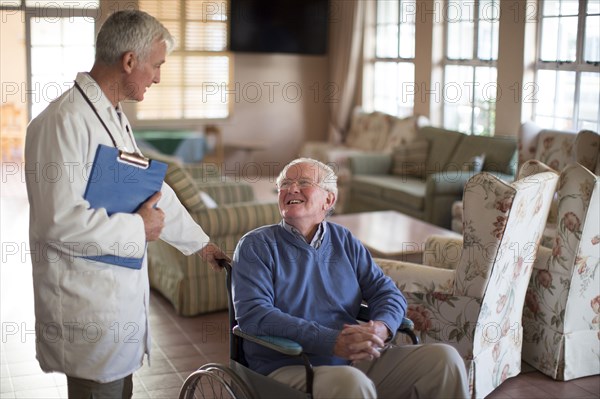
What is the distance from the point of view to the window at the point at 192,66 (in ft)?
31.9

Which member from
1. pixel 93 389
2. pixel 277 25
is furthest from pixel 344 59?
pixel 93 389

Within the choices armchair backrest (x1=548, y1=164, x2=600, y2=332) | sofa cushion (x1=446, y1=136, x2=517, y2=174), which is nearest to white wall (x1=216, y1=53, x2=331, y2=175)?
sofa cushion (x1=446, y1=136, x2=517, y2=174)

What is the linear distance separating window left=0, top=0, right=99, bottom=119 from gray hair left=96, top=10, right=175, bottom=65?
7179 mm

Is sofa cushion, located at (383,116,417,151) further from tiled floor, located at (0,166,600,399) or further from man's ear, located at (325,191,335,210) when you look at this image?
man's ear, located at (325,191,335,210)

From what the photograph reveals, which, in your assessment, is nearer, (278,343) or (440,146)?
(278,343)

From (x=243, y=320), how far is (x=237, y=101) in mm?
7753

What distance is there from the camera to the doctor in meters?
2.28

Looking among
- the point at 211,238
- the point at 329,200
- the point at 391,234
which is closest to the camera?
the point at 329,200

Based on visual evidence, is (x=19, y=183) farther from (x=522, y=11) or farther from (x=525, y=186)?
(x=525, y=186)

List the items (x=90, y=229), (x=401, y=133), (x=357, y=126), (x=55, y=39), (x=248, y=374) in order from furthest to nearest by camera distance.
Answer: (x=55, y=39) < (x=357, y=126) < (x=401, y=133) < (x=248, y=374) < (x=90, y=229)

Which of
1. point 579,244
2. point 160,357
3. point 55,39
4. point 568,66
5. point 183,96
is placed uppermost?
point 55,39

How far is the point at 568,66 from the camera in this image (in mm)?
6777

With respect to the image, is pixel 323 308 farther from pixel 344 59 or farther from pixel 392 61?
pixel 344 59

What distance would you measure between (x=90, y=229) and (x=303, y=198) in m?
0.93
